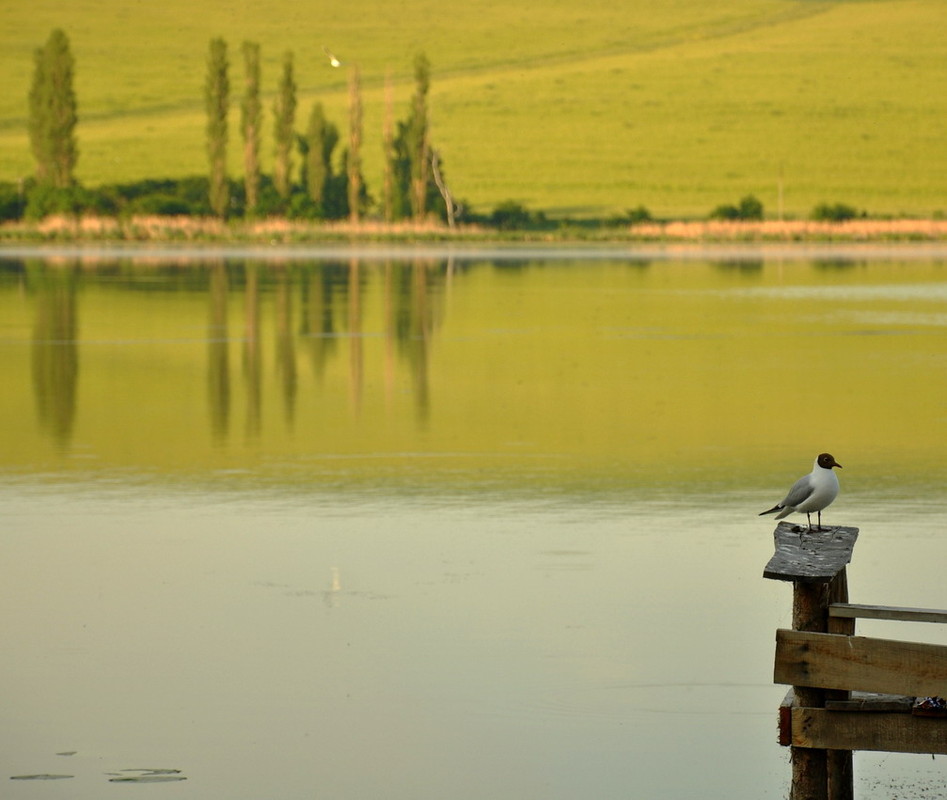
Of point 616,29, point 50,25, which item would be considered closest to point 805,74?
point 616,29

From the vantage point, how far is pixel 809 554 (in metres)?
6.12

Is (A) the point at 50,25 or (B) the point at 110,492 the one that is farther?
(A) the point at 50,25

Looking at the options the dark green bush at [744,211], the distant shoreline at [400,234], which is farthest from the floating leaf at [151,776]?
the dark green bush at [744,211]

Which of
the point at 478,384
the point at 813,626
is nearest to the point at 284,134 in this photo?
the point at 478,384

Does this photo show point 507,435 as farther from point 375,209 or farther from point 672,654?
point 375,209

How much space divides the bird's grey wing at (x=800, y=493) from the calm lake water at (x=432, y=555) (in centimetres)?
68

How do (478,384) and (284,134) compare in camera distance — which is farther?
(284,134)

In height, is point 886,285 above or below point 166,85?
below

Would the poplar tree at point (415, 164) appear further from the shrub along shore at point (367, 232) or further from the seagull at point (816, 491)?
the seagull at point (816, 491)

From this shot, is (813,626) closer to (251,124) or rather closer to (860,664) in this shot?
(860,664)

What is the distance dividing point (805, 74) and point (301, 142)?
44.9 m

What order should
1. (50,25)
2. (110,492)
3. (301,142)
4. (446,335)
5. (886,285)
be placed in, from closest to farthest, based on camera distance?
(110,492), (446,335), (886,285), (301,142), (50,25)

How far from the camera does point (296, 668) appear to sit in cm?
766

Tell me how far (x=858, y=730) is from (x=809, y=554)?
62cm
